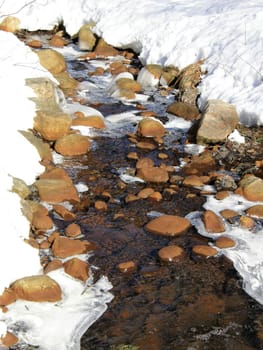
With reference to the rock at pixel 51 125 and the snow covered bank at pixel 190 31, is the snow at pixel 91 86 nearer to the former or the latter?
the snow covered bank at pixel 190 31

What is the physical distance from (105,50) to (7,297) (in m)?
6.98

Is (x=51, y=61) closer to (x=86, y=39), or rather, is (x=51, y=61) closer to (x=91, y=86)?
(x=91, y=86)

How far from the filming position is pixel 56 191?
5.96 meters

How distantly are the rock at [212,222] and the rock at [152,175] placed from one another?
0.91 meters

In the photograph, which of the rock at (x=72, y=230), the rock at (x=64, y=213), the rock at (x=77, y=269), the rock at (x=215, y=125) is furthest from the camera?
the rock at (x=215, y=125)

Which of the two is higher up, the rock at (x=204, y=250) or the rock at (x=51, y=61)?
the rock at (x=51, y=61)

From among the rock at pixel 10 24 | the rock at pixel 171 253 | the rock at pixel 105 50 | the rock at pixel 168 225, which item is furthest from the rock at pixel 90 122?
the rock at pixel 10 24

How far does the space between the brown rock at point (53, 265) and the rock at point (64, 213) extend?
77 cm

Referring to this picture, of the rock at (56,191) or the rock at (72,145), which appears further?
the rock at (72,145)

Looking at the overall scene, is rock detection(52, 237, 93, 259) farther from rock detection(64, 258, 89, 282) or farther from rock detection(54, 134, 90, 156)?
rock detection(54, 134, 90, 156)

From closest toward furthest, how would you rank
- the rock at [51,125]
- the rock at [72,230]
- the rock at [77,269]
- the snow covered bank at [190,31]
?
the rock at [77,269], the rock at [72,230], the rock at [51,125], the snow covered bank at [190,31]

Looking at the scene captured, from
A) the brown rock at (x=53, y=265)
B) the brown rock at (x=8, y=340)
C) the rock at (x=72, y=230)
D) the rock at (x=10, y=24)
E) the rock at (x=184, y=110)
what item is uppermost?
the rock at (x=10, y=24)

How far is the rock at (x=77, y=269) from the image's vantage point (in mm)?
4785

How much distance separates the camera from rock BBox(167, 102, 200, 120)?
26.6 ft
